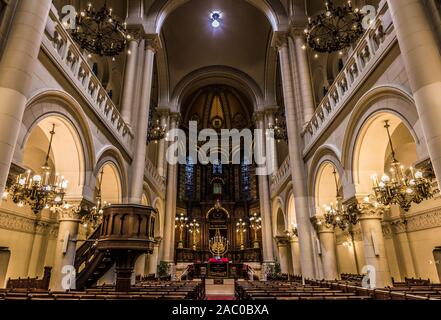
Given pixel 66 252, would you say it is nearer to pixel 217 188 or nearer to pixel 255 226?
pixel 255 226

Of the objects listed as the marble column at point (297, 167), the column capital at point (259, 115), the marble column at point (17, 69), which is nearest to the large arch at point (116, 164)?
the marble column at point (17, 69)

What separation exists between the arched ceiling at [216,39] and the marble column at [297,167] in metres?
6.38

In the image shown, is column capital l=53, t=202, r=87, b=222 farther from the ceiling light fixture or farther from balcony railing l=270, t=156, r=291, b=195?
the ceiling light fixture

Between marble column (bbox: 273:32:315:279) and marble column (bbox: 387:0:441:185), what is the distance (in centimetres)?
719

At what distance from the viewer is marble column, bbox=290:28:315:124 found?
1221 cm

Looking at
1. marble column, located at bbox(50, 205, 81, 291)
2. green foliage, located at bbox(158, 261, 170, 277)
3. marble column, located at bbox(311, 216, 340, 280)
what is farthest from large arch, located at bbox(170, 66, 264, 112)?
marble column, located at bbox(50, 205, 81, 291)

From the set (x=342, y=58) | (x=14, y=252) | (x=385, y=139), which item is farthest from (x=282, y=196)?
(x=14, y=252)

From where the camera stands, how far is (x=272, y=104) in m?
21.8

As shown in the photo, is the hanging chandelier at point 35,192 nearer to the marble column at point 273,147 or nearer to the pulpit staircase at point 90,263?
the pulpit staircase at point 90,263

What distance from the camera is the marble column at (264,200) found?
19.7 m

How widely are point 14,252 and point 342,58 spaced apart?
16.8 meters

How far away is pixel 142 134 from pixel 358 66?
860 centimetres
